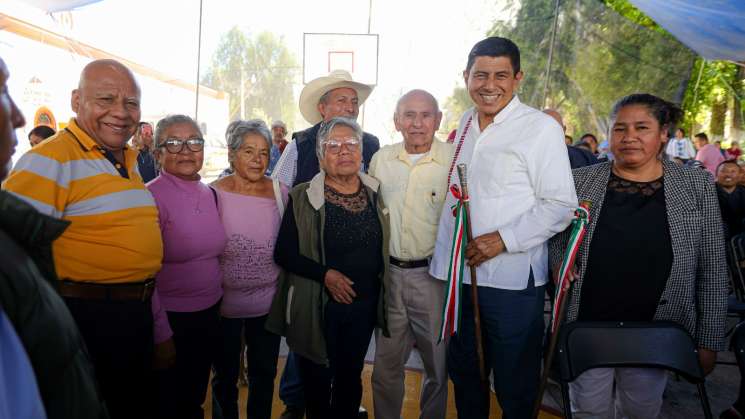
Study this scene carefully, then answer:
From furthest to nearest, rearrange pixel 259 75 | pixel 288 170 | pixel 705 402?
pixel 259 75, pixel 288 170, pixel 705 402

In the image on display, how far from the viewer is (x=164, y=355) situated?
186 cm

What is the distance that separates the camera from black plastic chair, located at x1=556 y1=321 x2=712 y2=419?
179cm

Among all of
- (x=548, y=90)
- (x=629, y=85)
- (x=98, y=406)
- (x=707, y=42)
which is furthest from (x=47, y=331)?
(x=629, y=85)

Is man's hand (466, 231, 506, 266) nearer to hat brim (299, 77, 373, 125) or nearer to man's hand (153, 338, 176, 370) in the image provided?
man's hand (153, 338, 176, 370)

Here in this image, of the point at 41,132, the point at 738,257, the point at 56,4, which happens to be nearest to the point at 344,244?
the point at 738,257

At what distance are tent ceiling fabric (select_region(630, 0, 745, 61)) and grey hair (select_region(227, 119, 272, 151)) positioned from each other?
16.4ft

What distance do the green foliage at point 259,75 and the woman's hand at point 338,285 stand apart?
7.61m

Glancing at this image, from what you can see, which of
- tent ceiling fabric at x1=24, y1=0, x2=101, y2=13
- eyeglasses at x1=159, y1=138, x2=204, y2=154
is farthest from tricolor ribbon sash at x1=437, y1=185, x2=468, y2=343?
tent ceiling fabric at x1=24, y1=0, x2=101, y2=13

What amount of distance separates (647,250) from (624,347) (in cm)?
40

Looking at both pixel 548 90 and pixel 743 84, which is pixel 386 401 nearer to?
pixel 548 90

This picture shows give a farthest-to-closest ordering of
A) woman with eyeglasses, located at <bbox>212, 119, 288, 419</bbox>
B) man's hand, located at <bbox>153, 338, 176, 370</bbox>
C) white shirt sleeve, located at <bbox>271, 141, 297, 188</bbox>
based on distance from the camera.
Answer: white shirt sleeve, located at <bbox>271, 141, 297, 188</bbox> → woman with eyeglasses, located at <bbox>212, 119, 288, 419</bbox> → man's hand, located at <bbox>153, 338, 176, 370</bbox>

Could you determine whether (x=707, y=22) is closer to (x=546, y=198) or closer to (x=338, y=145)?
(x=546, y=198)

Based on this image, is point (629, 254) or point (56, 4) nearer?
point (629, 254)

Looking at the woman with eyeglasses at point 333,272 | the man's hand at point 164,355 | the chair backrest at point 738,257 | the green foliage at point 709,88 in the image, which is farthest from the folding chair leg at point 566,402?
the green foliage at point 709,88
